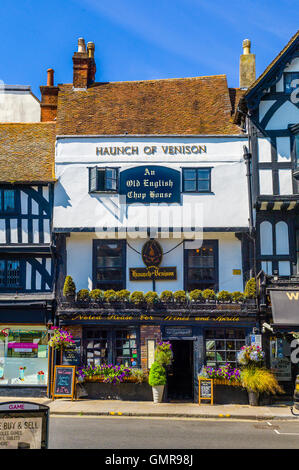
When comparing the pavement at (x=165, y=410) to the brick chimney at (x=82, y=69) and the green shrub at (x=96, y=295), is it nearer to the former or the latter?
the green shrub at (x=96, y=295)

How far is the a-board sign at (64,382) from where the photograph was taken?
17578 millimetres

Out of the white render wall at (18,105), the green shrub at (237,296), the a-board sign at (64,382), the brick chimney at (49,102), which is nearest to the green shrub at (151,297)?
the green shrub at (237,296)

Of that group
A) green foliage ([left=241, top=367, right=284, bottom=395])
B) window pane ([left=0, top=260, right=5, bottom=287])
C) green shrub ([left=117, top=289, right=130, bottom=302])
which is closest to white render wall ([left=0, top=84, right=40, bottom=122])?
window pane ([left=0, top=260, right=5, bottom=287])

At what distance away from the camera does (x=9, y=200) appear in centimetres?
1967

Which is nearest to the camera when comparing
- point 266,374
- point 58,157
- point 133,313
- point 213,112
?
point 266,374

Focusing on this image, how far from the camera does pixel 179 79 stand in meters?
22.9

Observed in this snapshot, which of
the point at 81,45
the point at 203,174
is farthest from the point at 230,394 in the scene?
the point at 81,45

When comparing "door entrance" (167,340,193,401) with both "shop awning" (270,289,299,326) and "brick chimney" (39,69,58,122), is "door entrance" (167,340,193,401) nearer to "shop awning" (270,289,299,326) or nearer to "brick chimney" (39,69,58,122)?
"shop awning" (270,289,299,326)

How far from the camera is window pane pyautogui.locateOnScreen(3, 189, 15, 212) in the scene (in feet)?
64.4

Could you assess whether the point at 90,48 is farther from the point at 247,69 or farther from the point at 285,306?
the point at 285,306

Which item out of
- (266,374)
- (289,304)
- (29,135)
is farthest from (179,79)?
(266,374)

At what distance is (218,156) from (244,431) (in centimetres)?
978

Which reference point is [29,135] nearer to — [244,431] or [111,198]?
[111,198]

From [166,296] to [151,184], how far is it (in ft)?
13.1
